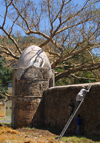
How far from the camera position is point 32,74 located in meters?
10.3

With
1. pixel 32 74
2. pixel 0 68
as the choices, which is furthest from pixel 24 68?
pixel 0 68

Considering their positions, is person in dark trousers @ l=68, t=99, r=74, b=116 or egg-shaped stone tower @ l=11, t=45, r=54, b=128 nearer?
person in dark trousers @ l=68, t=99, r=74, b=116

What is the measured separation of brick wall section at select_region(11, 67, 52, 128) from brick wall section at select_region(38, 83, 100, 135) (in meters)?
0.39

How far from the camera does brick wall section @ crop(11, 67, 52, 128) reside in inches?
400

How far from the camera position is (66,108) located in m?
8.42

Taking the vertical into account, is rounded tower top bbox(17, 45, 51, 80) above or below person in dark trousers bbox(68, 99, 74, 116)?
above

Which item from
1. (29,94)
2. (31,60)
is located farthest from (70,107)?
(31,60)

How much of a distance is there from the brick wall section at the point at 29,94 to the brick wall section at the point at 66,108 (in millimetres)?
387

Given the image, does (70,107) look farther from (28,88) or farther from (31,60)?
(31,60)

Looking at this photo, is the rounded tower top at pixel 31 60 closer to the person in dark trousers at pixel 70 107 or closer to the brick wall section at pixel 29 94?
the brick wall section at pixel 29 94

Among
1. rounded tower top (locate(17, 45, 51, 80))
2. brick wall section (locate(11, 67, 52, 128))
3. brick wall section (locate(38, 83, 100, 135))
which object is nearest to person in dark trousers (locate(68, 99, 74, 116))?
brick wall section (locate(38, 83, 100, 135))

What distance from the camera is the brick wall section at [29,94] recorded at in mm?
10156

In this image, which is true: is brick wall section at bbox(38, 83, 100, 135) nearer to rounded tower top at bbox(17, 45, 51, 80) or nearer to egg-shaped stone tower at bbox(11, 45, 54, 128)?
egg-shaped stone tower at bbox(11, 45, 54, 128)

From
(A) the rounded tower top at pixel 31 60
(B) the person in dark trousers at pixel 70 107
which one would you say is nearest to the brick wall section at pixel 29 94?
(A) the rounded tower top at pixel 31 60
